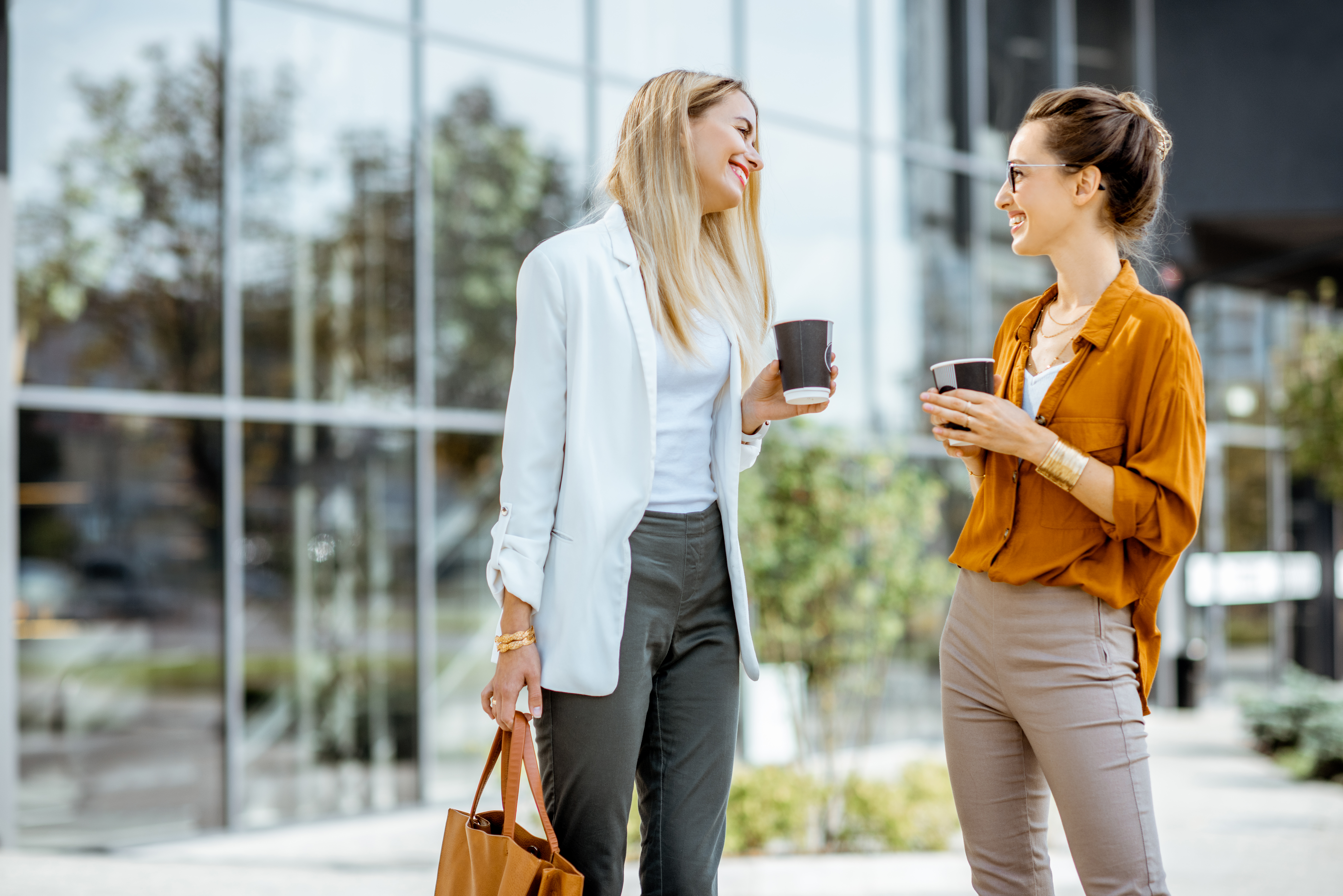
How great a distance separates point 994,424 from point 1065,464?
0.13 m

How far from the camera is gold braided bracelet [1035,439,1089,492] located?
71.7 inches

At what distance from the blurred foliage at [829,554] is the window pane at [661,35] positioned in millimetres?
2931

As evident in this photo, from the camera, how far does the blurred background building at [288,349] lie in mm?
5598

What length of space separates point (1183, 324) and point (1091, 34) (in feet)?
32.7

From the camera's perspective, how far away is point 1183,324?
6.22ft

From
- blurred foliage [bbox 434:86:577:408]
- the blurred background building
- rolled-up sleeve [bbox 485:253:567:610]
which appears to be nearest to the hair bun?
rolled-up sleeve [bbox 485:253:567:610]

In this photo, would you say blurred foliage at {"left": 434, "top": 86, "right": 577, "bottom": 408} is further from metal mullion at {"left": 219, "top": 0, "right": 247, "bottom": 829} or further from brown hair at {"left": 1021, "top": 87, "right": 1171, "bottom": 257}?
brown hair at {"left": 1021, "top": 87, "right": 1171, "bottom": 257}

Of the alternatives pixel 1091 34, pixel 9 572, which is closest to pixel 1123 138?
pixel 9 572

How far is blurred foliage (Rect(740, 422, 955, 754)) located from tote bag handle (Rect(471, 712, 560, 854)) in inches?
158

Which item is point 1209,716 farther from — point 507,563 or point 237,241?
point 507,563

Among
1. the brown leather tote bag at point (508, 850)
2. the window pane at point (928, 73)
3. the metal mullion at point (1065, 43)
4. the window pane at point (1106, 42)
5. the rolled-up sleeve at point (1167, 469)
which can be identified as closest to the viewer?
the brown leather tote bag at point (508, 850)

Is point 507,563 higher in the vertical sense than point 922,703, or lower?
higher

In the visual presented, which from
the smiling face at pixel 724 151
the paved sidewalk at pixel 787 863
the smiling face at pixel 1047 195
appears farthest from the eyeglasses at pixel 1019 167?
the paved sidewalk at pixel 787 863

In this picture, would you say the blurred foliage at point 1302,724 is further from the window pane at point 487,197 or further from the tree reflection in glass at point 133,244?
the tree reflection in glass at point 133,244
